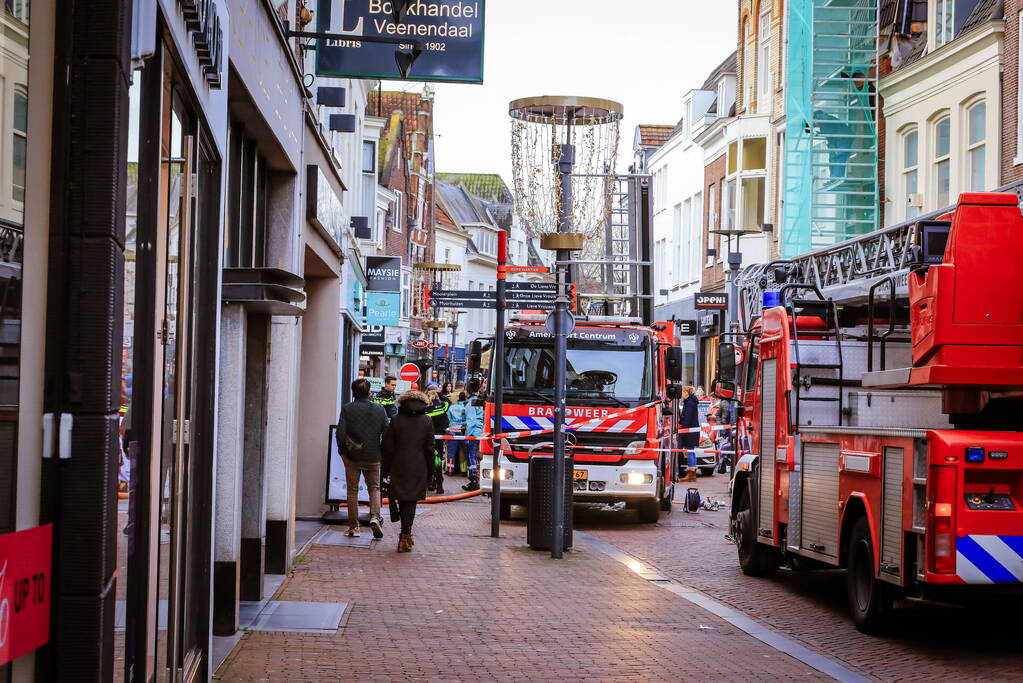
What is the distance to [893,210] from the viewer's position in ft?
102

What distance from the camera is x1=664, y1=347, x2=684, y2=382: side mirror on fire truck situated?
825 inches

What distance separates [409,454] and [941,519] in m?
7.71

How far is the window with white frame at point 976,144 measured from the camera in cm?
2630

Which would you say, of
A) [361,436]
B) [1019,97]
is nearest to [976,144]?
[1019,97]

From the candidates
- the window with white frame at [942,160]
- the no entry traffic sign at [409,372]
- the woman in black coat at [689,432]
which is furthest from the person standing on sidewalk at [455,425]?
the window with white frame at [942,160]

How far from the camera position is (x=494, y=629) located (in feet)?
34.1

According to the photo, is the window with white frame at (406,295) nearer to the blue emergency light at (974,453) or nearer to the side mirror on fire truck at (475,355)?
the side mirror on fire truck at (475,355)

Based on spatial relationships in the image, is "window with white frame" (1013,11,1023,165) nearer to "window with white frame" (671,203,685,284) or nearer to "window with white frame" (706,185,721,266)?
"window with white frame" (706,185,721,266)

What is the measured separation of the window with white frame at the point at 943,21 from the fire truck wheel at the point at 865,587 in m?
19.6

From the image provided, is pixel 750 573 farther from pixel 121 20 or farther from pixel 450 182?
pixel 450 182

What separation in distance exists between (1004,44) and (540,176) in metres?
9.40

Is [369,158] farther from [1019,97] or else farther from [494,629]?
[494,629]

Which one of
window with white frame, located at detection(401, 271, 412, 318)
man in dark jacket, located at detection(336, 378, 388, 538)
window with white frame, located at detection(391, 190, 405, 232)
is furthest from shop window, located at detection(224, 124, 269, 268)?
window with white frame, located at detection(401, 271, 412, 318)

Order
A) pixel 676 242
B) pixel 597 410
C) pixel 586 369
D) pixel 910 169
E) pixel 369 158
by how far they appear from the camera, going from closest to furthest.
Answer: pixel 597 410, pixel 586 369, pixel 910 169, pixel 369 158, pixel 676 242
